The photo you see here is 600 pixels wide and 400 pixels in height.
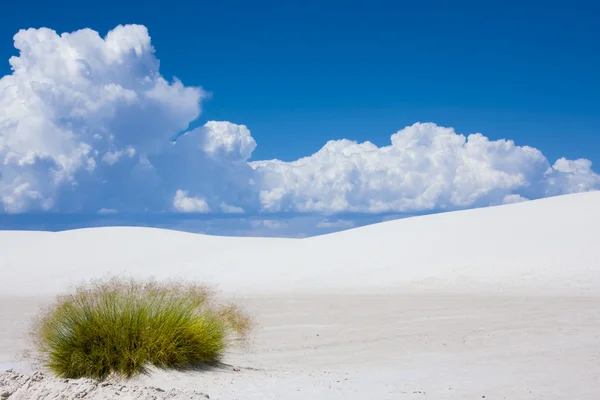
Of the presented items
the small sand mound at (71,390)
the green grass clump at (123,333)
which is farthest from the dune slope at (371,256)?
the small sand mound at (71,390)

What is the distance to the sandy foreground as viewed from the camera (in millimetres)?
7309

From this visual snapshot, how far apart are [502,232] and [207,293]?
22435 millimetres

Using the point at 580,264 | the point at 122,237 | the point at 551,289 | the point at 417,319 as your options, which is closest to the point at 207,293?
the point at 417,319

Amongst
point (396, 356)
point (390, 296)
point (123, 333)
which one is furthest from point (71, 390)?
point (390, 296)

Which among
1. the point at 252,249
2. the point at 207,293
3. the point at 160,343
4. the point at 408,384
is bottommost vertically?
the point at 408,384

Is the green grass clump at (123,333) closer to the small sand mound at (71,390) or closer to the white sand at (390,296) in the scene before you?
the white sand at (390,296)

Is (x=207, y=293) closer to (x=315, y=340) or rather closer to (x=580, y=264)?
(x=315, y=340)

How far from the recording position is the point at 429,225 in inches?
1298

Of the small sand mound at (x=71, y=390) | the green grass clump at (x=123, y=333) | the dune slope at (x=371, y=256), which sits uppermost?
the dune slope at (x=371, y=256)

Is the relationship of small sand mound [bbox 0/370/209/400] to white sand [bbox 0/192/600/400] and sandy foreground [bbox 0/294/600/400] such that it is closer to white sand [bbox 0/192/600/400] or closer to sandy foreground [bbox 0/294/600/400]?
sandy foreground [bbox 0/294/600/400]

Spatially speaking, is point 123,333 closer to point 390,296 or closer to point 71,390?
point 71,390

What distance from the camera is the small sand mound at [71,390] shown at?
6.66 meters

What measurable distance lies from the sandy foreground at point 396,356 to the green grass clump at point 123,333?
0.31 metres

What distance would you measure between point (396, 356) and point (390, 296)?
9818 mm
